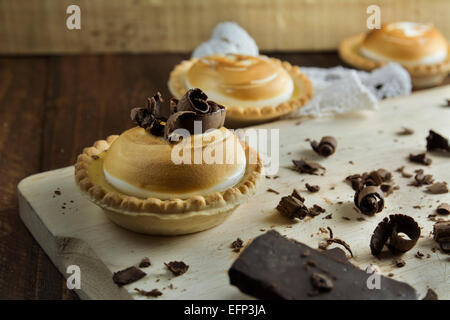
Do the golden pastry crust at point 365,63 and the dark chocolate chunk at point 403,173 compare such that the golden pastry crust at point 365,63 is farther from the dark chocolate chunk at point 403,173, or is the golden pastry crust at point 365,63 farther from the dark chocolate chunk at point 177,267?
the dark chocolate chunk at point 177,267

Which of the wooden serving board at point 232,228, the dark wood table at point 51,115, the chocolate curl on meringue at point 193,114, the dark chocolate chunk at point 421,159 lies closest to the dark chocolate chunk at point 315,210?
the wooden serving board at point 232,228

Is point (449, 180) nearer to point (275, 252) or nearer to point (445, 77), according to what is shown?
point (275, 252)

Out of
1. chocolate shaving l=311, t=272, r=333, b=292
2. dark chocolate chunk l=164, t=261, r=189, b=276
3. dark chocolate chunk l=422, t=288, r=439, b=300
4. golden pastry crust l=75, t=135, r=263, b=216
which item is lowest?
dark chocolate chunk l=422, t=288, r=439, b=300

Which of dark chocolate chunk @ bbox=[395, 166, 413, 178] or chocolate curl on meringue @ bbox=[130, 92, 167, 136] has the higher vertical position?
chocolate curl on meringue @ bbox=[130, 92, 167, 136]

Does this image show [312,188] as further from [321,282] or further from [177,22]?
[177,22]

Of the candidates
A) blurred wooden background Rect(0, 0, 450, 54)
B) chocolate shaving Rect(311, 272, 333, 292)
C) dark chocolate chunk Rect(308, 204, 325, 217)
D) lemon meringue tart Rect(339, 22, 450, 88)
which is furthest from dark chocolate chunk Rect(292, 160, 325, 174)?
blurred wooden background Rect(0, 0, 450, 54)

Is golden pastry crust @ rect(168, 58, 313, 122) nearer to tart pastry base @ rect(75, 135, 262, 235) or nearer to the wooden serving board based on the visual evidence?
the wooden serving board
